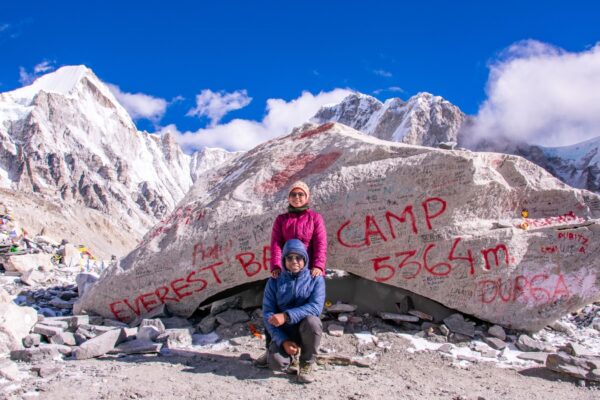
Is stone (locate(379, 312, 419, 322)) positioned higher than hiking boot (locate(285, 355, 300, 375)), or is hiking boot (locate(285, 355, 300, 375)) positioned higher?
stone (locate(379, 312, 419, 322))


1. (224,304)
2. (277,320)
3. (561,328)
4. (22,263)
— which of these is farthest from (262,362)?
(22,263)

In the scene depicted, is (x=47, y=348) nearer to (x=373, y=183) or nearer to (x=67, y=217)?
(x=373, y=183)

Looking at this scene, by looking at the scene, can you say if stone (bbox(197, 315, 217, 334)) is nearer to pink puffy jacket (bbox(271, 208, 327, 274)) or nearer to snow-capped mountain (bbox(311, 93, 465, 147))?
pink puffy jacket (bbox(271, 208, 327, 274))

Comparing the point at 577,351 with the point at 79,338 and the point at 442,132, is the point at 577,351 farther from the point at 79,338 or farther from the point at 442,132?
the point at 442,132

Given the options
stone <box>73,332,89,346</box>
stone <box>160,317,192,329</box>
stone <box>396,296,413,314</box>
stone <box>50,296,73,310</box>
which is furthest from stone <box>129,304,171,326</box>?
stone <box>396,296,413,314</box>

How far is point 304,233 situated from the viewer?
520cm

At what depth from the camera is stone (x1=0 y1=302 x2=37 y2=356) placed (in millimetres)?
5184

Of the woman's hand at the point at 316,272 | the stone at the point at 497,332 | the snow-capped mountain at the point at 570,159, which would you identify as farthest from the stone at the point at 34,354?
the snow-capped mountain at the point at 570,159

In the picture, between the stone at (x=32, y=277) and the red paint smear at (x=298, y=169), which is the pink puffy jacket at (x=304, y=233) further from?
the stone at (x=32, y=277)

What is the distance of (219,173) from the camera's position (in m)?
9.04

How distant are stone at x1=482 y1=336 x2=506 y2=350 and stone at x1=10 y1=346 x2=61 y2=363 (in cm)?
509

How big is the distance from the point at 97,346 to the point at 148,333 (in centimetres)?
66

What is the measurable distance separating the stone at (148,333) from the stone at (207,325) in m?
0.57

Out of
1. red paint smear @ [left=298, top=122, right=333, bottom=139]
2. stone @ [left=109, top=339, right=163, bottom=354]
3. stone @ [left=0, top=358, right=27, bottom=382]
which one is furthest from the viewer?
red paint smear @ [left=298, top=122, right=333, bottom=139]
